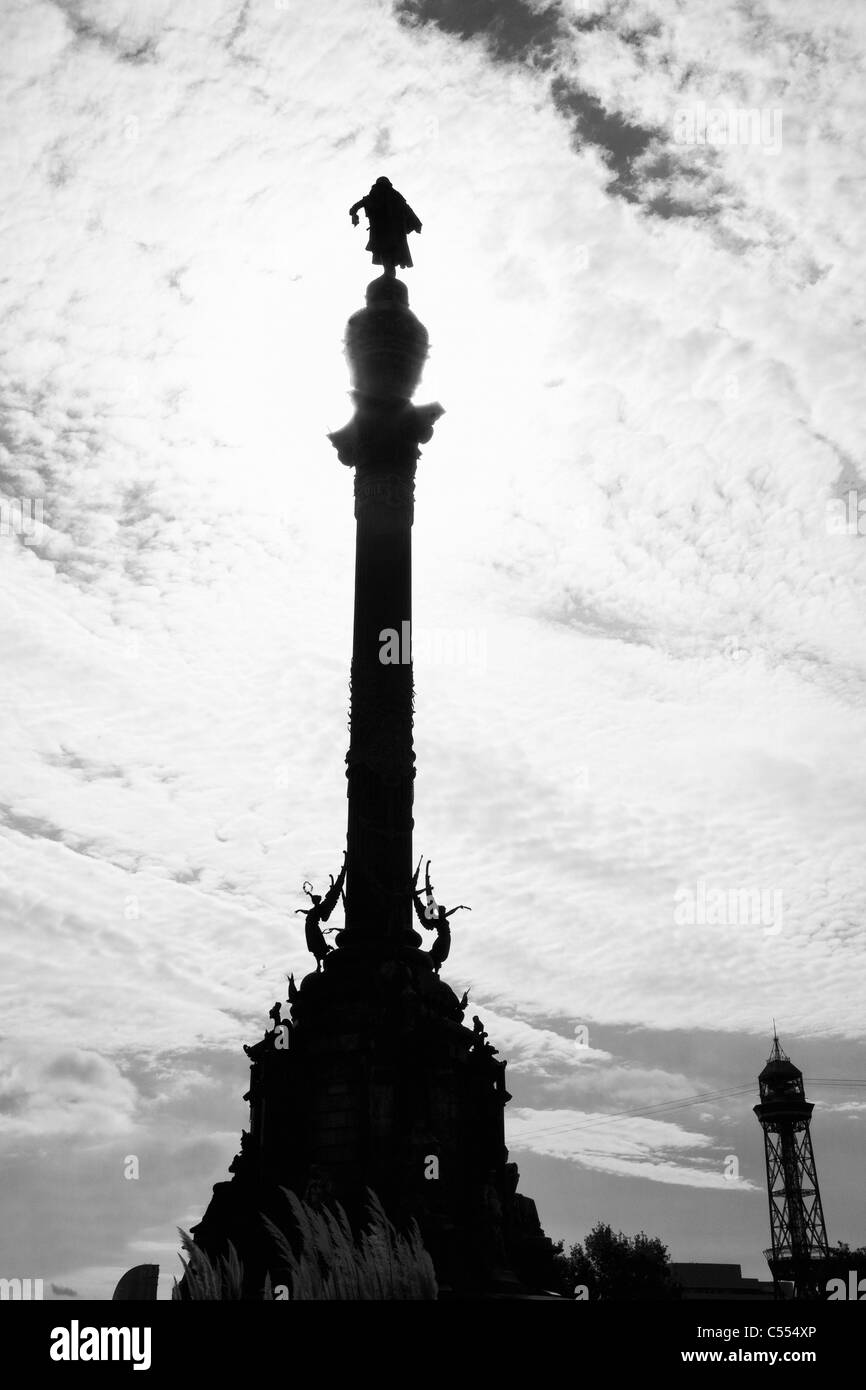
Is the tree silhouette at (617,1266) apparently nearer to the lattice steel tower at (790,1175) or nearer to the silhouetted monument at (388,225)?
the lattice steel tower at (790,1175)

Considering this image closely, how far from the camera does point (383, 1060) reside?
3362 cm

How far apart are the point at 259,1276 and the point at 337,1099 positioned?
4416mm

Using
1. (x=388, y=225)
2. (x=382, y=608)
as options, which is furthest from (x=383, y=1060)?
(x=388, y=225)

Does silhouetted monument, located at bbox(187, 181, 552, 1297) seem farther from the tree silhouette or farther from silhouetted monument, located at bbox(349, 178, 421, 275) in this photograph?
the tree silhouette

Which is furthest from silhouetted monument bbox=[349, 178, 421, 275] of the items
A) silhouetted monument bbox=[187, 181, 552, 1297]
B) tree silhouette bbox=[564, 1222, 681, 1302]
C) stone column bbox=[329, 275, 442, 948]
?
tree silhouette bbox=[564, 1222, 681, 1302]

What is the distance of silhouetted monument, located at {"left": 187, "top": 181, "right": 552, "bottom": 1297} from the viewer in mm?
32438

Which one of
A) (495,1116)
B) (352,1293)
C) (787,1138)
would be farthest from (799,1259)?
(352,1293)

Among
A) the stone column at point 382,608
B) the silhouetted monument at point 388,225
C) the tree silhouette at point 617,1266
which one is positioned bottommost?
the tree silhouette at point 617,1266

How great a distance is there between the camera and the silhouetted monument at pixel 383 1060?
3244 centimetres

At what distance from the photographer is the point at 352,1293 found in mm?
14352

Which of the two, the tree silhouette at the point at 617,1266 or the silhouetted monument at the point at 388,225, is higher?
the silhouetted monument at the point at 388,225

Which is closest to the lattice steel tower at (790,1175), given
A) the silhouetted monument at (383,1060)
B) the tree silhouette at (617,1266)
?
the tree silhouette at (617,1266)
